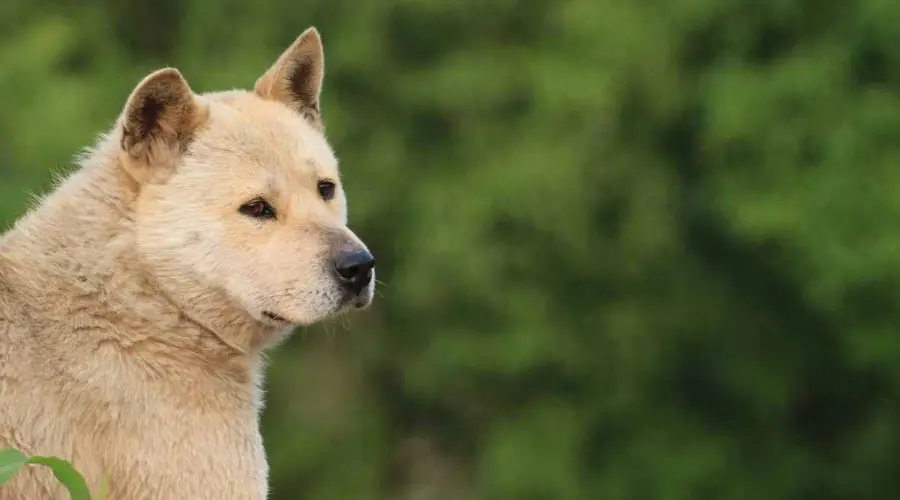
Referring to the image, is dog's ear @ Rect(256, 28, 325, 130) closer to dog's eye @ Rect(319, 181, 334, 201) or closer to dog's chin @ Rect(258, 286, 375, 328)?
dog's eye @ Rect(319, 181, 334, 201)

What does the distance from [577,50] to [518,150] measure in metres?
1.55

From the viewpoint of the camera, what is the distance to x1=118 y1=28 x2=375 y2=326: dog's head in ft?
16.2

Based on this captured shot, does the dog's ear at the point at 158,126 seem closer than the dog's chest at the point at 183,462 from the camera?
A: No

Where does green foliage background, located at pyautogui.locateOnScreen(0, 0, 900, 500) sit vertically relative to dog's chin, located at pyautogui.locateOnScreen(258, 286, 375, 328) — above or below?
below

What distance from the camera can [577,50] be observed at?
20125mm

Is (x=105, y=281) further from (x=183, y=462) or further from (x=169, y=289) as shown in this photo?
(x=183, y=462)

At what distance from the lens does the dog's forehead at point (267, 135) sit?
16.9 feet

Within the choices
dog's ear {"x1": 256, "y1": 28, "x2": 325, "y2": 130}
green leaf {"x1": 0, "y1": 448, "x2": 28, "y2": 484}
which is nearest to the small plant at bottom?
green leaf {"x1": 0, "y1": 448, "x2": 28, "y2": 484}

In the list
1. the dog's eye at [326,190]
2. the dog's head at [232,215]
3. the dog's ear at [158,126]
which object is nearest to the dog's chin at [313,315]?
the dog's head at [232,215]

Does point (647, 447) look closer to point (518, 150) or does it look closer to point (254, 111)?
point (518, 150)

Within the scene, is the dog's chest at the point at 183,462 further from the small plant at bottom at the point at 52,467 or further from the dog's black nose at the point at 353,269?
the small plant at bottom at the point at 52,467

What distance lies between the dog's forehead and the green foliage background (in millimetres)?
12991

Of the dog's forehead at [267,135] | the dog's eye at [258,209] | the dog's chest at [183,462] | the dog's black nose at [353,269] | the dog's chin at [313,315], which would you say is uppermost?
the dog's forehead at [267,135]

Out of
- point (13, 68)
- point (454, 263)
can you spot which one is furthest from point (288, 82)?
point (13, 68)
